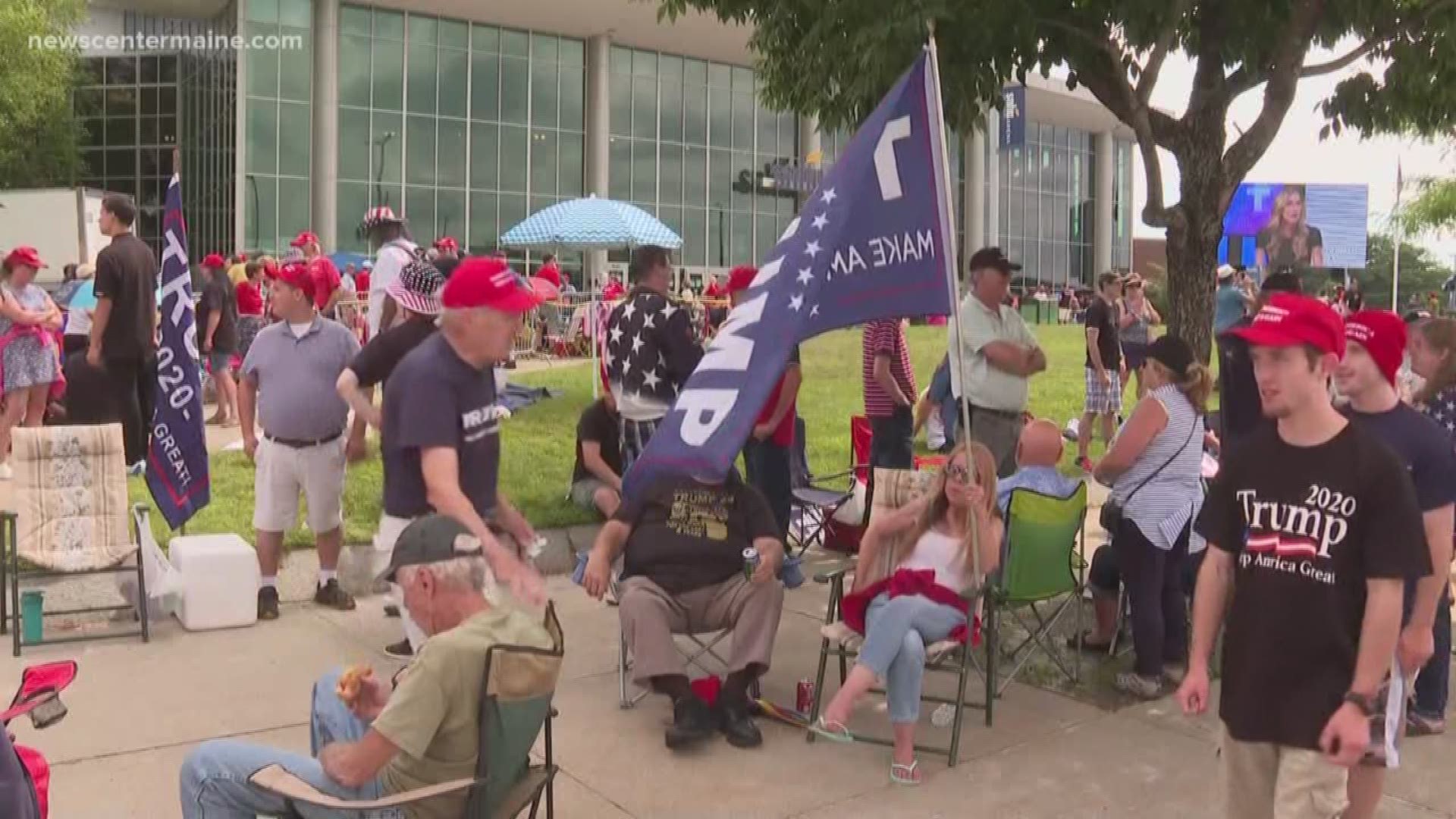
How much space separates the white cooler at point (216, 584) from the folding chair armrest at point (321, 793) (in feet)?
12.7

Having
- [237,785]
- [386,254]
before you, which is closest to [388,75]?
[386,254]

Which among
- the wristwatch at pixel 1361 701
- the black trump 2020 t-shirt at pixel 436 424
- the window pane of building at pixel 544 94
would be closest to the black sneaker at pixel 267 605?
the black trump 2020 t-shirt at pixel 436 424

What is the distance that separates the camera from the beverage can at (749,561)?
17.5 ft

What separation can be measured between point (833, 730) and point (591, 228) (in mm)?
14053

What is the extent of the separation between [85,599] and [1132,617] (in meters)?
5.56

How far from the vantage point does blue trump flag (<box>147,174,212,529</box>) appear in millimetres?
7199

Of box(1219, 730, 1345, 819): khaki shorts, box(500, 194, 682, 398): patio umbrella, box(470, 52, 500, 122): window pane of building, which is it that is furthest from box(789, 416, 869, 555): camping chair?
box(470, 52, 500, 122): window pane of building

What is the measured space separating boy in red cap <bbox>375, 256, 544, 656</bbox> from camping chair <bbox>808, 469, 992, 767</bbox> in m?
1.36

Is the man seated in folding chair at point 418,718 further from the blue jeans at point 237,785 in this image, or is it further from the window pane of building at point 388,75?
the window pane of building at point 388,75

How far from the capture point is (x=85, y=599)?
7.17m

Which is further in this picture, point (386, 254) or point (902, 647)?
point (386, 254)

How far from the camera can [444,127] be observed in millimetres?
37500

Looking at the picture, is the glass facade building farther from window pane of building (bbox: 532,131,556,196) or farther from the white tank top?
the white tank top

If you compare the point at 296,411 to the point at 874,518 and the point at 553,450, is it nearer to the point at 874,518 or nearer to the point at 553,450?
the point at 874,518
